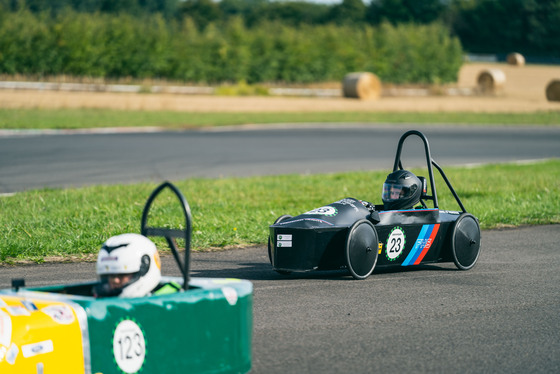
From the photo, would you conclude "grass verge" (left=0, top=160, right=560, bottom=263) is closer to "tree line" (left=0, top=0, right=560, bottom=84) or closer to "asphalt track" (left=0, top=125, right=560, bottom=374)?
"asphalt track" (left=0, top=125, right=560, bottom=374)

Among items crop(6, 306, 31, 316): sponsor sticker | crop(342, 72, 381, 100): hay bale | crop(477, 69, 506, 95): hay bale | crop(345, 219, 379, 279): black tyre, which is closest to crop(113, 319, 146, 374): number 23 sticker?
crop(6, 306, 31, 316): sponsor sticker

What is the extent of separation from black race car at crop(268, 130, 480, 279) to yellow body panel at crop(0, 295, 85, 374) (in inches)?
130

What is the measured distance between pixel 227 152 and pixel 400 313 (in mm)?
14935

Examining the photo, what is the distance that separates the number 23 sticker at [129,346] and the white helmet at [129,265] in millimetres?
270

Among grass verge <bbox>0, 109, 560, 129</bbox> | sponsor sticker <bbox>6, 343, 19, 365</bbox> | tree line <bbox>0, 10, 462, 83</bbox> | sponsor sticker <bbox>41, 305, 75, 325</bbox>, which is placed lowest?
sponsor sticker <bbox>6, 343, 19, 365</bbox>

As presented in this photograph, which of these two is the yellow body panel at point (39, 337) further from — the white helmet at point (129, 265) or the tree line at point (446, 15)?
the tree line at point (446, 15)

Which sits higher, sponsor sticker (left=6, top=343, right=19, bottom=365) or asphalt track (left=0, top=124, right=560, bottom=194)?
asphalt track (left=0, top=124, right=560, bottom=194)

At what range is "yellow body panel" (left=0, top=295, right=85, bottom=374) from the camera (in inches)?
166

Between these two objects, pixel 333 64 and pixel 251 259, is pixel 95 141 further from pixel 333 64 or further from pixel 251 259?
pixel 333 64

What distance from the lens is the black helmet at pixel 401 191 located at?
326 inches

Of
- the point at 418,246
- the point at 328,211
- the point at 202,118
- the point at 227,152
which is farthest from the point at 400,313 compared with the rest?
the point at 202,118

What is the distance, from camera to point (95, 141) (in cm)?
2255

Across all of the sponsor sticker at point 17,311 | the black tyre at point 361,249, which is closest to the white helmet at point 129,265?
the sponsor sticker at point 17,311

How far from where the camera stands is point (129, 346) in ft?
15.3
